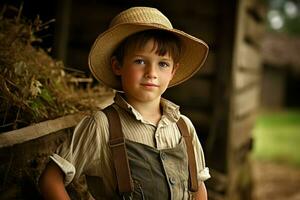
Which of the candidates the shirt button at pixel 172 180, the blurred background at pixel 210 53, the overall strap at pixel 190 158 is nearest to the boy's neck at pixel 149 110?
the overall strap at pixel 190 158

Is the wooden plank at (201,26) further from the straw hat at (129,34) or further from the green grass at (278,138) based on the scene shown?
the green grass at (278,138)

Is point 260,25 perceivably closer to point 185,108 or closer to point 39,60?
point 185,108

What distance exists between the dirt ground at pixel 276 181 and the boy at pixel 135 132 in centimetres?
606

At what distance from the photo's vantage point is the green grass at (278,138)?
42.6 feet

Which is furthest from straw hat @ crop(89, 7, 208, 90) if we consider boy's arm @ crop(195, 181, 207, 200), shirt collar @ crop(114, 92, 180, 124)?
boy's arm @ crop(195, 181, 207, 200)

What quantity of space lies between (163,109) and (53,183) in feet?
1.95

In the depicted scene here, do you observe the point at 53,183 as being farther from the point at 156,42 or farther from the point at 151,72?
the point at 156,42

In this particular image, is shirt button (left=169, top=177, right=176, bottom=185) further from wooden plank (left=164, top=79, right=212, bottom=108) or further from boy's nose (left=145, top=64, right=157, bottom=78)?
wooden plank (left=164, top=79, right=212, bottom=108)

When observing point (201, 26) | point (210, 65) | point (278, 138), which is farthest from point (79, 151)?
point (278, 138)

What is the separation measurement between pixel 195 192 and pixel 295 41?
92.5 ft

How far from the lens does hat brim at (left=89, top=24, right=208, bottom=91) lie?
79.6 inches

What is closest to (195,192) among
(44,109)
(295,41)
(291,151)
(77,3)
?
(44,109)

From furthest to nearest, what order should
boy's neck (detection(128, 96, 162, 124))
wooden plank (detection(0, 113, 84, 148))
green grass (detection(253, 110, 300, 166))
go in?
green grass (detection(253, 110, 300, 166))
boy's neck (detection(128, 96, 162, 124))
wooden plank (detection(0, 113, 84, 148))

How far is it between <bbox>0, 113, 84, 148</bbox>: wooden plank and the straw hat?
1.00 feet
